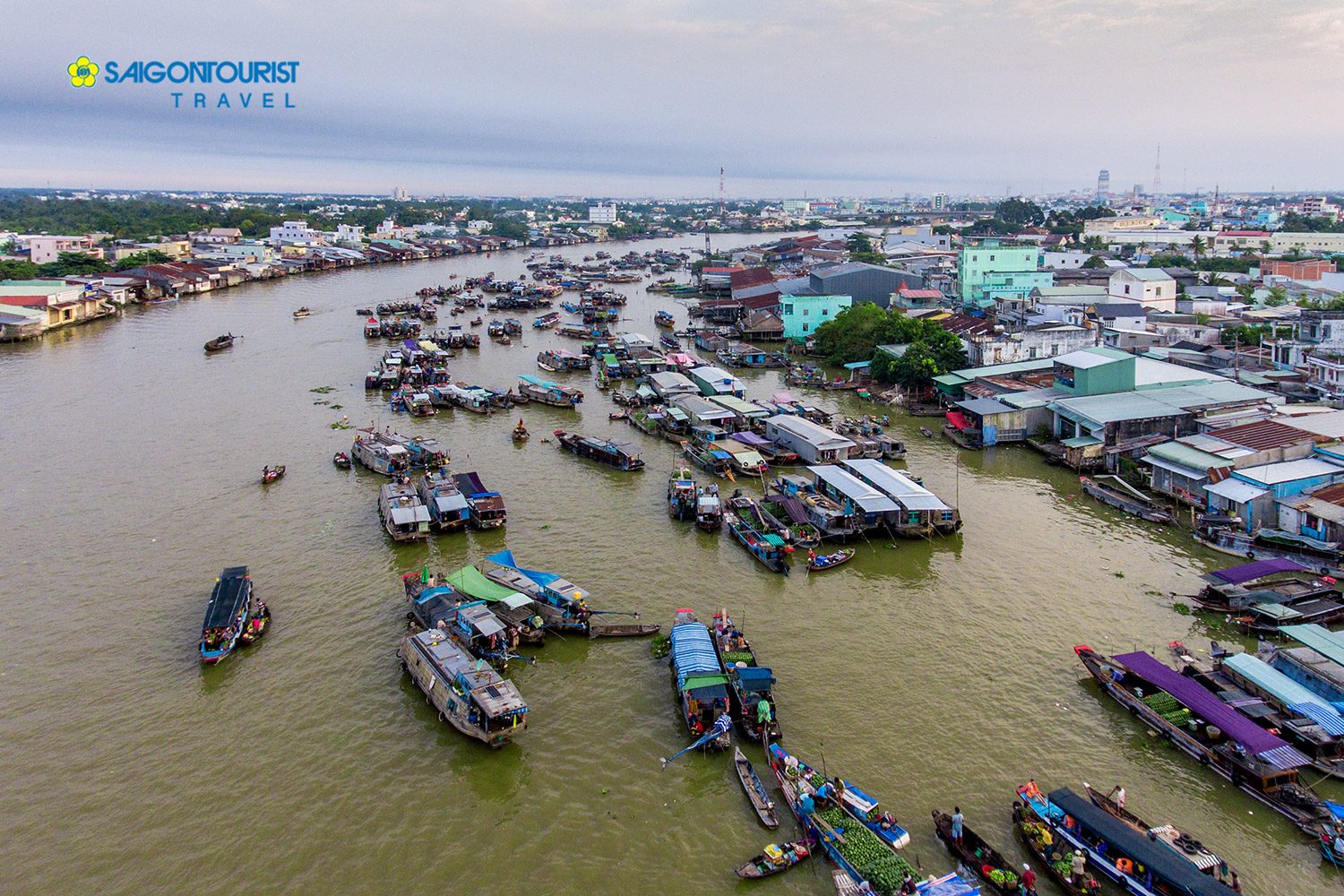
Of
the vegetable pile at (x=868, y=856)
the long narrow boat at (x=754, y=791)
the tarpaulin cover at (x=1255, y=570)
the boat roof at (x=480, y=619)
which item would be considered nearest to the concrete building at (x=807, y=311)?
the tarpaulin cover at (x=1255, y=570)

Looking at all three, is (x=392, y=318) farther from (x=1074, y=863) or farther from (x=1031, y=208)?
(x=1031, y=208)

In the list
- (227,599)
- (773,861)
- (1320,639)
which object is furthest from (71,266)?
(1320,639)

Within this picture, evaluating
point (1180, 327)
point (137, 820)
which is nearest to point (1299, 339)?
point (1180, 327)

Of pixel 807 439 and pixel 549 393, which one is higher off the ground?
pixel 549 393

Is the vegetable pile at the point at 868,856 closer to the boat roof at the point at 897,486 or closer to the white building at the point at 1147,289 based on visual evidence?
the boat roof at the point at 897,486

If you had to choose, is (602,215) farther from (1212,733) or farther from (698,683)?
(1212,733)

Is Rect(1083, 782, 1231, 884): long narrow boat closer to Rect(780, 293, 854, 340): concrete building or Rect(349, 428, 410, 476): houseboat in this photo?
Rect(349, 428, 410, 476): houseboat
